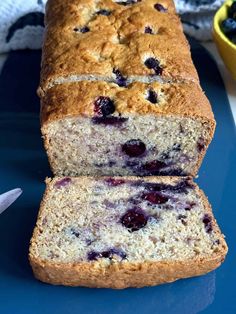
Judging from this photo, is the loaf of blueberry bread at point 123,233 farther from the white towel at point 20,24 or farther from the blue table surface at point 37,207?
the white towel at point 20,24

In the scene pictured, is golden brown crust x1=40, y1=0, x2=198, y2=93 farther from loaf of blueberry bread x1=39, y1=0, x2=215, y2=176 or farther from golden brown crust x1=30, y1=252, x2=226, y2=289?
golden brown crust x1=30, y1=252, x2=226, y2=289

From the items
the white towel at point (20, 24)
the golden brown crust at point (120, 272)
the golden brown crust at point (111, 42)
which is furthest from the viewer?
the white towel at point (20, 24)

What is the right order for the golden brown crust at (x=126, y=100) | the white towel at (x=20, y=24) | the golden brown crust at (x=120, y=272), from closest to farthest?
1. the golden brown crust at (x=120, y=272)
2. the golden brown crust at (x=126, y=100)
3. the white towel at (x=20, y=24)

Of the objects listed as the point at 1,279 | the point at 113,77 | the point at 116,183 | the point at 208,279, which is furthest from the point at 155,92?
the point at 1,279

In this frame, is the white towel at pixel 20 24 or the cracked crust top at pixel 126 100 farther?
the white towel at pixel 20 24

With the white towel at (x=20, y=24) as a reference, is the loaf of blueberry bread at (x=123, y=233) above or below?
below

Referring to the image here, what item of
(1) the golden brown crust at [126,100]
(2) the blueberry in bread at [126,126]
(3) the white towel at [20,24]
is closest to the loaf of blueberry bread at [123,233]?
(2) the blueberry in bread at [126,126]

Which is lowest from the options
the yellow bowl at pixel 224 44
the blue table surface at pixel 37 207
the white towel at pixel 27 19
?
the blue table surface at pixel 37 207
